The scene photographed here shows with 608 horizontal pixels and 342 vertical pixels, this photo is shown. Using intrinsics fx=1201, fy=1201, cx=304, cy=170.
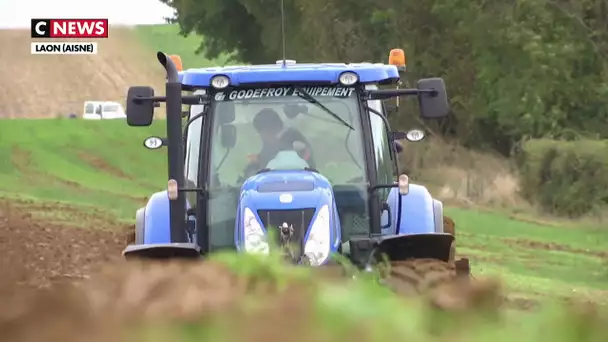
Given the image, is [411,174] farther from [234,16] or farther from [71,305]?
[71,305]

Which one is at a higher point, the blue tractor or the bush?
the blue tractor

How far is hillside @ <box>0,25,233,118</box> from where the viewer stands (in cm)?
7625

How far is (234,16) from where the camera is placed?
39438 millimetres

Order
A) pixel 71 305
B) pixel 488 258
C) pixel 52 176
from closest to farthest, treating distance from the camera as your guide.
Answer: pixel 71 305 < pixel 488 258 < pixel 52 176

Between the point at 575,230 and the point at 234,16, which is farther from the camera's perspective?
the point at 234,16

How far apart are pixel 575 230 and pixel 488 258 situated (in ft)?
17.2

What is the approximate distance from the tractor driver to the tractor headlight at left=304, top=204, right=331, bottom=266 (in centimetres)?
64

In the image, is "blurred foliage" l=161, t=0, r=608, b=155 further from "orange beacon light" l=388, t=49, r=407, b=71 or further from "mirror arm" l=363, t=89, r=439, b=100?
"mirror arm" l=363, t=89, r=439, b=100

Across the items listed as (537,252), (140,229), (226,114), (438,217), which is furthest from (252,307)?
(537,252)

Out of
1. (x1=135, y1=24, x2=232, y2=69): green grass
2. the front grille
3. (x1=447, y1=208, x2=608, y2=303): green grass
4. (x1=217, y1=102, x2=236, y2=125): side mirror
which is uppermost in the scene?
(x1=135, y1=24, x2=232, y2=69): green grass

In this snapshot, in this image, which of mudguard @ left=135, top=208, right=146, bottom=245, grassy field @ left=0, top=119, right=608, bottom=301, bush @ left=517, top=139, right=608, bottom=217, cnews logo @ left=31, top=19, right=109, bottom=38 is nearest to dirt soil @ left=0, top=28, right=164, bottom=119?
grassy field @ left=0, top=119, right=608, bottom=301

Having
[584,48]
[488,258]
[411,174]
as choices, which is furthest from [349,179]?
[411,174]

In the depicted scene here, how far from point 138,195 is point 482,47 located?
957cm

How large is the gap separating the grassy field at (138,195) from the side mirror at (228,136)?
1980mm
